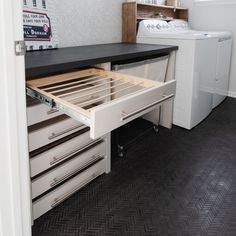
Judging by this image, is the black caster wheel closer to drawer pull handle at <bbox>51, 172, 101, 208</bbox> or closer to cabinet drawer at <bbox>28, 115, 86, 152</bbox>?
drawer pull handle at <bbox>51, 172, 101, 208</bbox>

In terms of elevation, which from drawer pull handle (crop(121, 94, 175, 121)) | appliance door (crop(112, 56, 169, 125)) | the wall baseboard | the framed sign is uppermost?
the framed sign

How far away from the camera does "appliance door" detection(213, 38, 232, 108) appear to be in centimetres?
292

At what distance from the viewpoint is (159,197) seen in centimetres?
166

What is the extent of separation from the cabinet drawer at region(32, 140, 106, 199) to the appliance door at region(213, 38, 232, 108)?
72.9 inches

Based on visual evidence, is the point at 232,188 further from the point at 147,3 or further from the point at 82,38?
the point at 147,3

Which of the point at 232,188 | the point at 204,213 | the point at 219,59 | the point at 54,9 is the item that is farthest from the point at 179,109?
the point at 54,9

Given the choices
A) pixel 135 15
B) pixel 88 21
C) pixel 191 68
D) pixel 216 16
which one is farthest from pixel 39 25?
pixel 216 16

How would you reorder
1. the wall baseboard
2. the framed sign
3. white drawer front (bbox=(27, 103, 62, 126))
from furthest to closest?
the wall baseboard
the framed sign
white drawer front (bbox=(27, 103, 62, 126))

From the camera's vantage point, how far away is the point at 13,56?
0.80 metres

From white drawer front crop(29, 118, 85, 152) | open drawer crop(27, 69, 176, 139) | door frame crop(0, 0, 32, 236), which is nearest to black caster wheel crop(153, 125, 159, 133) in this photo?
open drawer crop(27, 69, 176, 139)

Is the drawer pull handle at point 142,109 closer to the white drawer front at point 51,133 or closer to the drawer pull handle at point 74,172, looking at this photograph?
the white drawer front at point 51,133

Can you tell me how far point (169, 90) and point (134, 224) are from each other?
2.41 feet

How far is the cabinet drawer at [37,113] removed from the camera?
4.05 feet

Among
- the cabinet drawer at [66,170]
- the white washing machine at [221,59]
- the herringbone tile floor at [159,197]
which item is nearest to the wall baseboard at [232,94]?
the white washing machine at [221,59]
